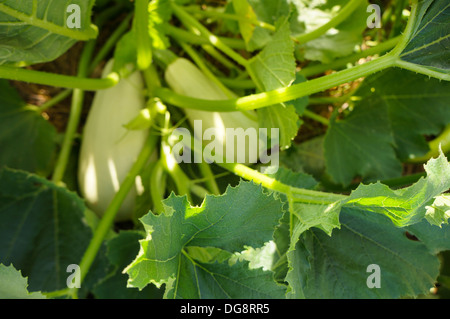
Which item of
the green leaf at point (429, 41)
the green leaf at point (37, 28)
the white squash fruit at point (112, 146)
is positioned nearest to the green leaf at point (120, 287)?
the white squash fruit at point (112, 146)

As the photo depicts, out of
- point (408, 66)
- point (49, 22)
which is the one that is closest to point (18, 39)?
point (49, 22)

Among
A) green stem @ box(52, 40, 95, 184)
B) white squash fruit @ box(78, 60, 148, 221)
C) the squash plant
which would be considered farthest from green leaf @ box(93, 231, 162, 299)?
green stem @ box(52, 40, 95, 184)

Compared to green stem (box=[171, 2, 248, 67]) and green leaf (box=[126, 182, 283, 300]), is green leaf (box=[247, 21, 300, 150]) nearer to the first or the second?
green stem (box=[171, 2, 248, 67])

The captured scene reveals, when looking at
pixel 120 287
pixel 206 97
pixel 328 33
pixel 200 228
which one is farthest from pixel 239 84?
pixel 120 287

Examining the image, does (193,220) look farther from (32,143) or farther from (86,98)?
(86,98)

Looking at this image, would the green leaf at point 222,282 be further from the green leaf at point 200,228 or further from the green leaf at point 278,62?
the green leaf at point 278,62

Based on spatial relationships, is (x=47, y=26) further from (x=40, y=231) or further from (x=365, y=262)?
(x=365, y=262)
